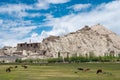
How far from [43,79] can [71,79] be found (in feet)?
18.0

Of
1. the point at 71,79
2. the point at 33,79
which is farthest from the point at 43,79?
the point at 71,79

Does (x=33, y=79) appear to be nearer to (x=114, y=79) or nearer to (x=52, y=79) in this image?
(x=52, y=79)

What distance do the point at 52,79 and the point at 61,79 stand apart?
172 cm

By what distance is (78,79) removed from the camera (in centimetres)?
5512

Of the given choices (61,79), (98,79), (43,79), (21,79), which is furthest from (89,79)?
(21,79)

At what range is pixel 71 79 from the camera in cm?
5516

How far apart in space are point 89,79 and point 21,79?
12632mm

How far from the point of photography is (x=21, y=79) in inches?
2200

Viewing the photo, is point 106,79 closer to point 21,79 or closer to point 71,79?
point 71,79

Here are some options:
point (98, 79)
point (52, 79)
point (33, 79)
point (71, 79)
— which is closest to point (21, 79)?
point (33, 79)

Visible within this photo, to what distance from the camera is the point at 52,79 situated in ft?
183

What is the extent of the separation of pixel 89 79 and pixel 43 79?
8.82 meters

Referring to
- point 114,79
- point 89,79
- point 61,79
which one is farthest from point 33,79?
point 114,79

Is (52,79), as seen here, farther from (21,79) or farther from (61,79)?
(21,79)
